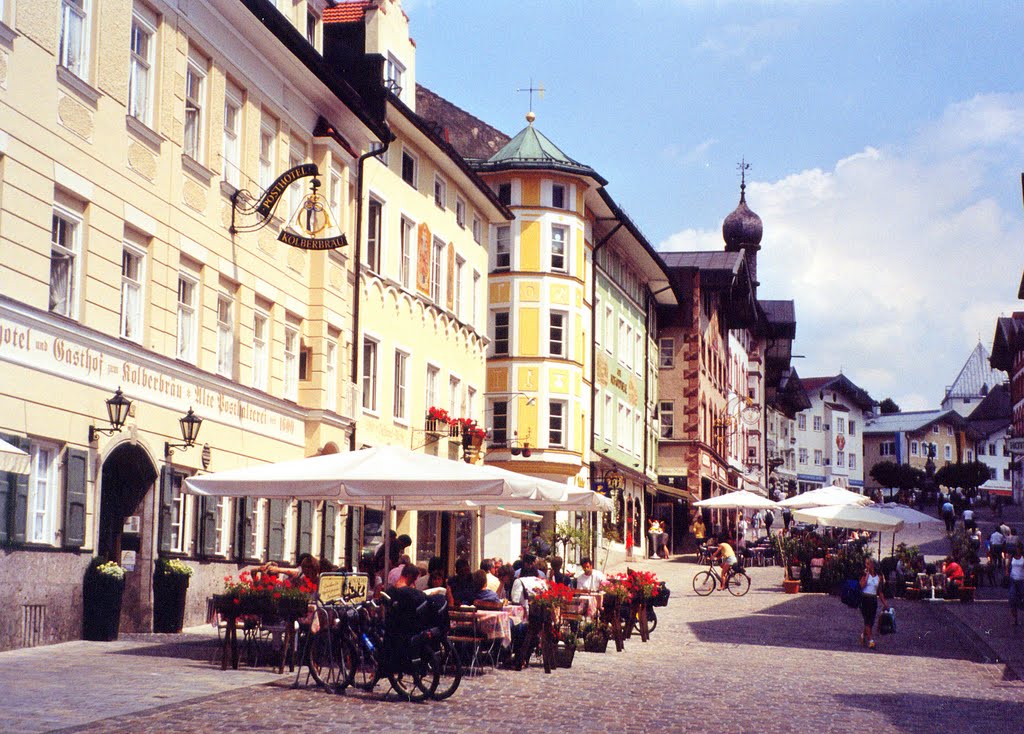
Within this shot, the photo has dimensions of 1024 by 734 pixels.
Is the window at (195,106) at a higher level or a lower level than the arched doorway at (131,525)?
higher

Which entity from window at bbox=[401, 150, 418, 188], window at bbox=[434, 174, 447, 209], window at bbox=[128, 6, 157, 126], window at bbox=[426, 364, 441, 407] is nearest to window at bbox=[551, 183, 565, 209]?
window at bbox=[434, 174, 447, 209]

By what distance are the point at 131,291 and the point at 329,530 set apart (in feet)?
31.3

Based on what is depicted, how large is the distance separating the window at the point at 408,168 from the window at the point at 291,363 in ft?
24.4

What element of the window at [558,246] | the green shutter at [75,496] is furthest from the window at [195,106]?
the window at [558,246]

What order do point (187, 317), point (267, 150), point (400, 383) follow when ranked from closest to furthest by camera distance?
point (187, 317)
point (267, 150)
point (400, 383)

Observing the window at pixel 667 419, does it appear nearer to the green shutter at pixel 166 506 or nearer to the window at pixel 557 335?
the window at pixel 557 335

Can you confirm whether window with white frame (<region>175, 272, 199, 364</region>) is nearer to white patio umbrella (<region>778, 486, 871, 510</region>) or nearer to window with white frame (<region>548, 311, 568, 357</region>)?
white patio umbrella (<region>778, 486, 871, 510</region>)

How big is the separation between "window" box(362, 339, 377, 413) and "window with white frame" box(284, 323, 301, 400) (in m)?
3.92

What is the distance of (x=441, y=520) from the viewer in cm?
3969

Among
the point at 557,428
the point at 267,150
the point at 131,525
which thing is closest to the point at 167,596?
the point at 131,525

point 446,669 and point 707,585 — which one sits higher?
point 707,585

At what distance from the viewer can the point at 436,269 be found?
3800 centimetres

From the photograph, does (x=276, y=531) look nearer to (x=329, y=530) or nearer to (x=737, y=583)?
(x=329, y=530)

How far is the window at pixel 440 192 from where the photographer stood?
38000 millimetres
